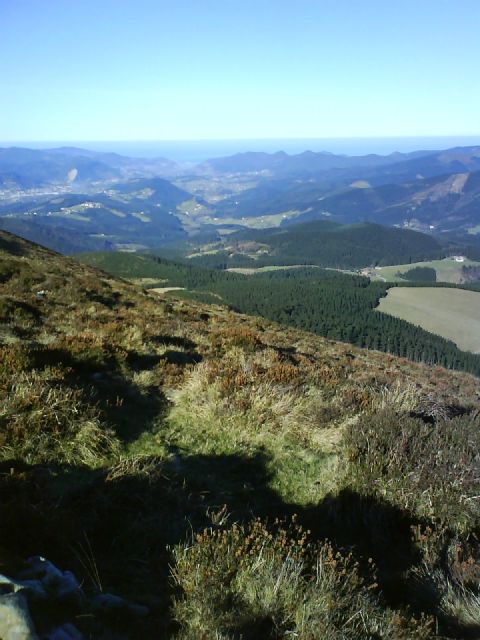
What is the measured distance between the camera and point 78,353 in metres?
8.59

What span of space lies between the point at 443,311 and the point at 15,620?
531 feet

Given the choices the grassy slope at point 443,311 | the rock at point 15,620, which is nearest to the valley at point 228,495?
the rock at point 15,620

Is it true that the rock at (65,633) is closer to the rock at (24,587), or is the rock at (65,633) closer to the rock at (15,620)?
the rock at (15,620)

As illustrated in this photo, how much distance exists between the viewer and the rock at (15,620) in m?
2.52

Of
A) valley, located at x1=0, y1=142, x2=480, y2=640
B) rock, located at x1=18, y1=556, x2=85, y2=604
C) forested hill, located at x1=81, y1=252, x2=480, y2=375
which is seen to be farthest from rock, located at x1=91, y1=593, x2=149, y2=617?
forested hill, located at x1=81, y1=252, x2=480, y2=375

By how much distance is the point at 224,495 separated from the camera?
5293mm

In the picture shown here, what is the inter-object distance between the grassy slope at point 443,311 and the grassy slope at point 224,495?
135 m

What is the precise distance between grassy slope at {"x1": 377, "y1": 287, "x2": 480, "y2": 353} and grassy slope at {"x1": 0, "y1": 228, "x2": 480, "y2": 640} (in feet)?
442

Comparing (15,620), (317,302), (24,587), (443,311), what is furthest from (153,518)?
(443,311)

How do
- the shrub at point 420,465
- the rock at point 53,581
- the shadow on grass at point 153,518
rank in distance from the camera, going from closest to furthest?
1. the rock at point 53,581
2. the shadow on grass at point 153,518
3. the shrub at point 420,465

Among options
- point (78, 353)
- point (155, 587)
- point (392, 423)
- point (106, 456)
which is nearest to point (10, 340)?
point (78, 353)

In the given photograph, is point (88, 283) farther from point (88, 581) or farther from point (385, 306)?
point (385, 306)

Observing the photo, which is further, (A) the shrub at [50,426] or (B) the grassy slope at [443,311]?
(B) the grassy slope at [443,311]

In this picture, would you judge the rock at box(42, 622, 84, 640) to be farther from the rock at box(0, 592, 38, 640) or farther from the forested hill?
the forested hill
